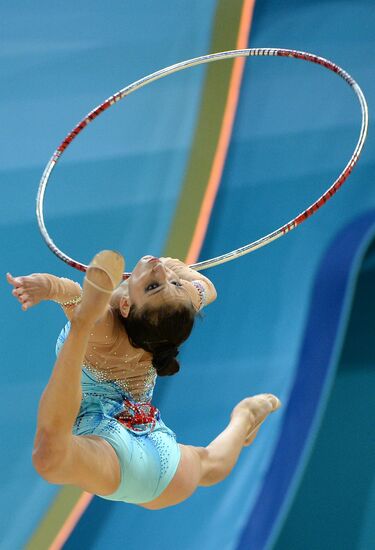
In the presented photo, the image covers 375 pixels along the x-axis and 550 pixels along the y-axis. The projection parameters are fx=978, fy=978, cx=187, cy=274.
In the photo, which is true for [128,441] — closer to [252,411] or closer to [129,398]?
[129,398]

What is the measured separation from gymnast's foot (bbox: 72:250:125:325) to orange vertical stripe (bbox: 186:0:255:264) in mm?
1706

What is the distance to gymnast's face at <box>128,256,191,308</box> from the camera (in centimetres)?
204

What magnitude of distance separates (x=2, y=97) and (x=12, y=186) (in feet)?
1.39

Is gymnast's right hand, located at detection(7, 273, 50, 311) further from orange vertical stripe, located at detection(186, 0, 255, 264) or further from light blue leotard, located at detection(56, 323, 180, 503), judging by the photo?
orange vertical stripe, located at detection(186, 0, 255, 264)

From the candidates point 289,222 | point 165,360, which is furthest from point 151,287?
point 289,222

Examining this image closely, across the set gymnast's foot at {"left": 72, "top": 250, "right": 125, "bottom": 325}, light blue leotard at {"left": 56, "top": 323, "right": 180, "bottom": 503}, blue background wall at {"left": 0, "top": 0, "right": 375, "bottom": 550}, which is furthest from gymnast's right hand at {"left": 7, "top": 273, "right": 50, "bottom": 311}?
blue background wall at {"left": 0, "top": 0, "right": 375, "bottom": 550}

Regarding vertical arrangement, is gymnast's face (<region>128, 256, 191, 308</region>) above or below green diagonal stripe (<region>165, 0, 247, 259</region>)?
below

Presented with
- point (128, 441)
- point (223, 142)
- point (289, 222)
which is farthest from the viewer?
point (223, 142)

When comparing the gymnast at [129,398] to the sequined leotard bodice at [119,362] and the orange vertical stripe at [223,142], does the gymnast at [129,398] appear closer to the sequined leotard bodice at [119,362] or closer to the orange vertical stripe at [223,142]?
the sequined leotard bodice at [119,362]

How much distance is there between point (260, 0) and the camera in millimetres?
4098

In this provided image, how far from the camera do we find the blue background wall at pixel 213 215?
111 inches

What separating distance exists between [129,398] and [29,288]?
39 centimetres

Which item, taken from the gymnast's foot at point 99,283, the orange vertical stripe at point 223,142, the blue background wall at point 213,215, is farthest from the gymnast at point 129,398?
the orange vertical stripe at point 223,142

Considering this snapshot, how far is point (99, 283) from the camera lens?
1.62 meters
